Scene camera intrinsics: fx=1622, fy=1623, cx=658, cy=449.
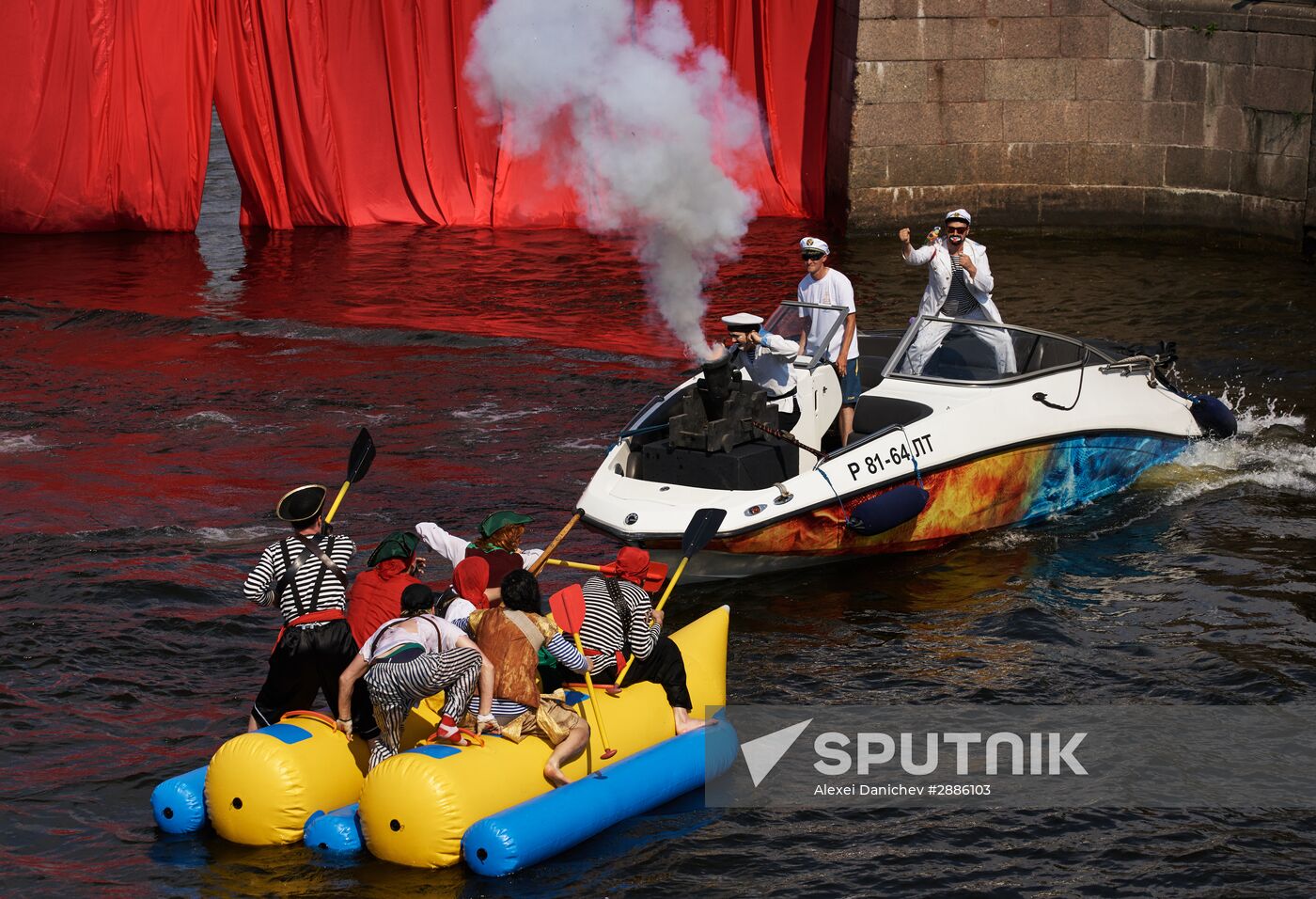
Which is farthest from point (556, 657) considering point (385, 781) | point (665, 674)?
point (385, 781)

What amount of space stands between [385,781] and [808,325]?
19.3 feet

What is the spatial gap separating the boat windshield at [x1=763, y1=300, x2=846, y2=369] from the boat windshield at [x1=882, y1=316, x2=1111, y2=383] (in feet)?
2.05

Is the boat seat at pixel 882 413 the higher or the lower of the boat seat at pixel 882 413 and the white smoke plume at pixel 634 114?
the lower

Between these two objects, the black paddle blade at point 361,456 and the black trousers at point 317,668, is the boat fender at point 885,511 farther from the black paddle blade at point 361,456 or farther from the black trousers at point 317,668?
the black trousers at point 317,668

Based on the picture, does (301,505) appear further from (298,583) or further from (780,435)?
(780,435)

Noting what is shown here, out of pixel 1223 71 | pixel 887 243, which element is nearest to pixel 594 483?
pixel 887 243

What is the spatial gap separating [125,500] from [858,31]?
12.2 metres

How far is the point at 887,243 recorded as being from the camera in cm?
2205

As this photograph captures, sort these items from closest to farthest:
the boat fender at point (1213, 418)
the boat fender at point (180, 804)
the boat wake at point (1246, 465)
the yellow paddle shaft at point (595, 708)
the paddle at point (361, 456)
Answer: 1. the boat fender at point (180, 804)
2. the yellow paddle shaft at point (595, 708)
3. the paddle at point (361, 456)
4. the boat fender at point (1213, 418)
5. the boat wake at point (1246, 465)

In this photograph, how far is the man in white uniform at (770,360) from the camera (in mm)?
11805

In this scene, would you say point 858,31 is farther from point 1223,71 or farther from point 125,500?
point 125,500

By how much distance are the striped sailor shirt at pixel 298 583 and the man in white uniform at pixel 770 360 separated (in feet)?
14.1
